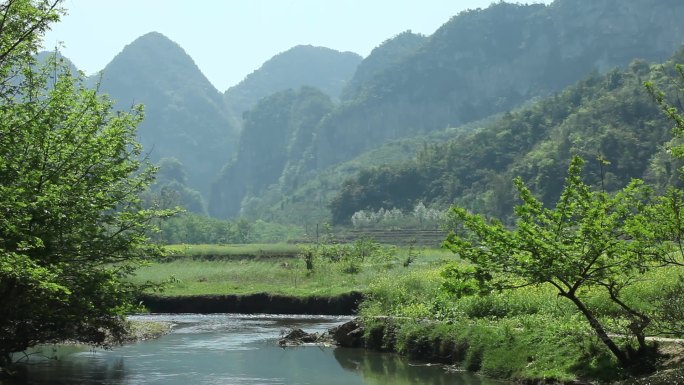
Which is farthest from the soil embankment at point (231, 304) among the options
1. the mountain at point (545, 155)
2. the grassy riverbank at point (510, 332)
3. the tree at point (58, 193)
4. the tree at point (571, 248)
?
the mountain at point (545, 155)

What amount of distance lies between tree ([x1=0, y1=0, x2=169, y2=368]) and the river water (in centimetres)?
→ 434

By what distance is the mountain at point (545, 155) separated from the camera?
125 meters

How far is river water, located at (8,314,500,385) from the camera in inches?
1072

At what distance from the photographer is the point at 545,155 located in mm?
142250

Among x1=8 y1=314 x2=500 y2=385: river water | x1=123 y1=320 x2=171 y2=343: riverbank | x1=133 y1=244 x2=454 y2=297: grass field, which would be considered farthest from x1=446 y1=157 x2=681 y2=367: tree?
x1=133 y1=244 x2=454 y2=297: grass field

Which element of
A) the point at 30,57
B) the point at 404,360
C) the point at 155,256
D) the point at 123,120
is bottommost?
the point at 404,360

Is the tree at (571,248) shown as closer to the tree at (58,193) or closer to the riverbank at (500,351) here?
the riverbank at (500,351)

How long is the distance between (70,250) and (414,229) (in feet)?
367

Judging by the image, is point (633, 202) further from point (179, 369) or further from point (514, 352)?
point (179, 369)

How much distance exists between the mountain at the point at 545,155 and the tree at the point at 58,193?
83639 millimetres

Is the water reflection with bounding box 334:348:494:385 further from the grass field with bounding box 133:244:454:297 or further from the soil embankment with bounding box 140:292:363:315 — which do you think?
the soil embankment with bounding box 140:292:363:315

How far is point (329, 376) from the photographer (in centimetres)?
2845

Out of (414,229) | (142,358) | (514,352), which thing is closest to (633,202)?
(514,352)

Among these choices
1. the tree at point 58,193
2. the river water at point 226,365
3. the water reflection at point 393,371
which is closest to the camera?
the tree at point 58,193
